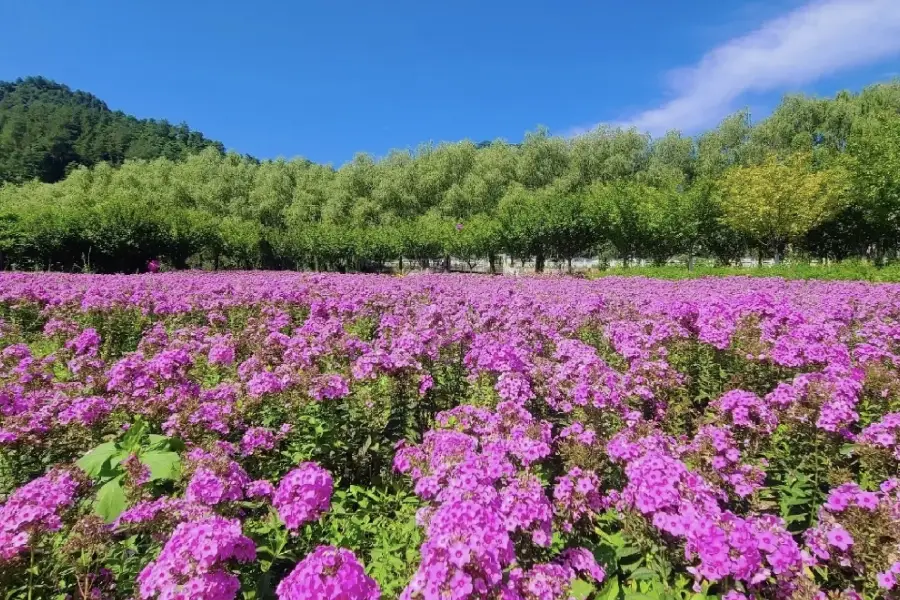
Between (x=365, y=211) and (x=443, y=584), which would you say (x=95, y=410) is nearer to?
(x=443, y=584)

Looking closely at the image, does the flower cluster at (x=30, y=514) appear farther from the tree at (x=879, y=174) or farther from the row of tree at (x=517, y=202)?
the tree at (x=879, y=174)

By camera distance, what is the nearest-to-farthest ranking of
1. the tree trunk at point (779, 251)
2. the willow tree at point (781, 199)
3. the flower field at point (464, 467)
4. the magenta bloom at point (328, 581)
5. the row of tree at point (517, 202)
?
the magenta bloom at point (328, 581) < the flower field at point (464, 467) < the row of tree at point (517, 202) < the willow tree at point (781, 199) < the tree trunk at point (779, 251)

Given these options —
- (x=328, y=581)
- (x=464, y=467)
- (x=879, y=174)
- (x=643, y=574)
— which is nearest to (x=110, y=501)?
(x=328, y=581)

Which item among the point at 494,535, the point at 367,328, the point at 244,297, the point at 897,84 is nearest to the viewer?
the point at 494,535

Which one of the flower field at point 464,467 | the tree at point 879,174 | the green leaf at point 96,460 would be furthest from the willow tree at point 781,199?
the green leaf at point 96,460

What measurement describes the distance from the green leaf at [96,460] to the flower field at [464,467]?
0.02 m

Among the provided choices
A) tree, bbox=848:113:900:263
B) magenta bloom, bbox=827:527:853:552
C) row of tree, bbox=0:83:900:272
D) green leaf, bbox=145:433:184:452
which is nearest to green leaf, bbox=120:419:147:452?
green leaf, bbox=145:433:184:452

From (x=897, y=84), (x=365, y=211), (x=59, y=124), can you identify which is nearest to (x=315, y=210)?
(x=365, y=211)

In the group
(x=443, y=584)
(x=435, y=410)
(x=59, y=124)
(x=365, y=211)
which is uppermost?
(x=59, y=124)

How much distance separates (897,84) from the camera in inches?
2087

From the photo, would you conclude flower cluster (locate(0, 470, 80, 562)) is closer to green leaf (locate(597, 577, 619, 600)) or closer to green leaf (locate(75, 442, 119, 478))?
green leaf (locate(75, 442, 119, 478))

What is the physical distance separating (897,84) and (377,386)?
236 feet

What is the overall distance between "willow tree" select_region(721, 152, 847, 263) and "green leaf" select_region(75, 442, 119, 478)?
42624 mm

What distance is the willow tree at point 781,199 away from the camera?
37.1m
